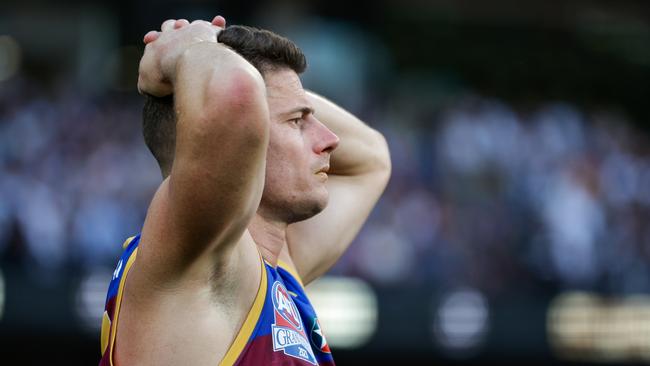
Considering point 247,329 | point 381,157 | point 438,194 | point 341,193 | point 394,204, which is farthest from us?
point 438,194

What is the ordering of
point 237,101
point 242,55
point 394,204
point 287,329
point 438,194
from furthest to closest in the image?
point 438,194, point 394,204, point 242,55, point 287,329, point 237,101

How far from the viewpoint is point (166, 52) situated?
10.0ft

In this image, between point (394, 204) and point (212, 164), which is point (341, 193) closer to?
point (212, 164)

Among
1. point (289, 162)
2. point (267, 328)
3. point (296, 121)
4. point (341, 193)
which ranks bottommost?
point (341, 193)

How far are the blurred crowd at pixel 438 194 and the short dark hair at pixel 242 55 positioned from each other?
270 inches

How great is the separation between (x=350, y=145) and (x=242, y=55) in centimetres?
106

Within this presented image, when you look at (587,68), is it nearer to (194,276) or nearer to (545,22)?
(545,22)

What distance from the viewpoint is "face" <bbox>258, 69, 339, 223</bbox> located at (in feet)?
11.3

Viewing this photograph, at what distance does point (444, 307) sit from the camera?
35.2 ft

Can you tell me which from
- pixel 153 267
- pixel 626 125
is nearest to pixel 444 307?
pixel 626 125

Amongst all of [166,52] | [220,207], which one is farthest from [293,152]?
[220,207]

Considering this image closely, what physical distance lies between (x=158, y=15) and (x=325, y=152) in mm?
13110

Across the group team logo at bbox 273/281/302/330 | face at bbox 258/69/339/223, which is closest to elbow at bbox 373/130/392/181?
face at bbox 258/69/339/223

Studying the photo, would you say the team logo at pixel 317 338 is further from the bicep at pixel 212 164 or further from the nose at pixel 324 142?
the bicep at pixel 212 164
